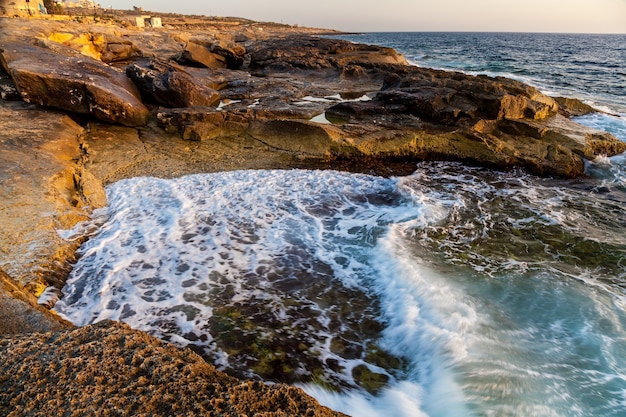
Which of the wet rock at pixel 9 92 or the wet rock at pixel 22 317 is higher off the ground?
the wet rock at pixel 9 92

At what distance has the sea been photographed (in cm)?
313

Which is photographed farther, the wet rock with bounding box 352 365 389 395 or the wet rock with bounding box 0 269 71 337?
the wet rock with bounding box 352 365 389 395

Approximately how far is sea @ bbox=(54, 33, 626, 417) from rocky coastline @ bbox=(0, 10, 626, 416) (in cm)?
70

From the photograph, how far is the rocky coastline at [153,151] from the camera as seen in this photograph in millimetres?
1942

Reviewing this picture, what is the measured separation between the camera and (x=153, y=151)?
8008 millimetres

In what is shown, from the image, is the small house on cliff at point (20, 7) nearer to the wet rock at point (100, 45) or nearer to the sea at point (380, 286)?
the wet rock at point (100, 45)

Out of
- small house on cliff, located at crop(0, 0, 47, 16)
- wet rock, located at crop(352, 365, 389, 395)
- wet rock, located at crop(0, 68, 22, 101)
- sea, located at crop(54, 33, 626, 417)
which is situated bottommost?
wet rock, located at crop(352, 365, 389, 395)

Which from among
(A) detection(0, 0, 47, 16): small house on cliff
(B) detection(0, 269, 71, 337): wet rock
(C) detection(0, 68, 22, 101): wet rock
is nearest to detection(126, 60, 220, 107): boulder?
(C) detection(0, 68, 22, 101): wet rock

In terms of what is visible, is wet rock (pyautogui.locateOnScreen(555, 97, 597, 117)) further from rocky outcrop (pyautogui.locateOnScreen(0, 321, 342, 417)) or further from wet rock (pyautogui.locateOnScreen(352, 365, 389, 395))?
rocky outcrop (pyautogui.locateOnScreen(0, 321, 342, 417))

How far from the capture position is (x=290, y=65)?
2055cm

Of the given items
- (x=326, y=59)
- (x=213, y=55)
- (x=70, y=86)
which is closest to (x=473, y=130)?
(x=70, y=86)

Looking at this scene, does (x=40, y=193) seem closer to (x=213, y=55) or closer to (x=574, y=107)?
(x=574, y=107)

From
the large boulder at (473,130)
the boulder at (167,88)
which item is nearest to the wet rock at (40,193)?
the boulder at (167,88)

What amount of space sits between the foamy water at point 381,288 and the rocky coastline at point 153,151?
84 centimetres
